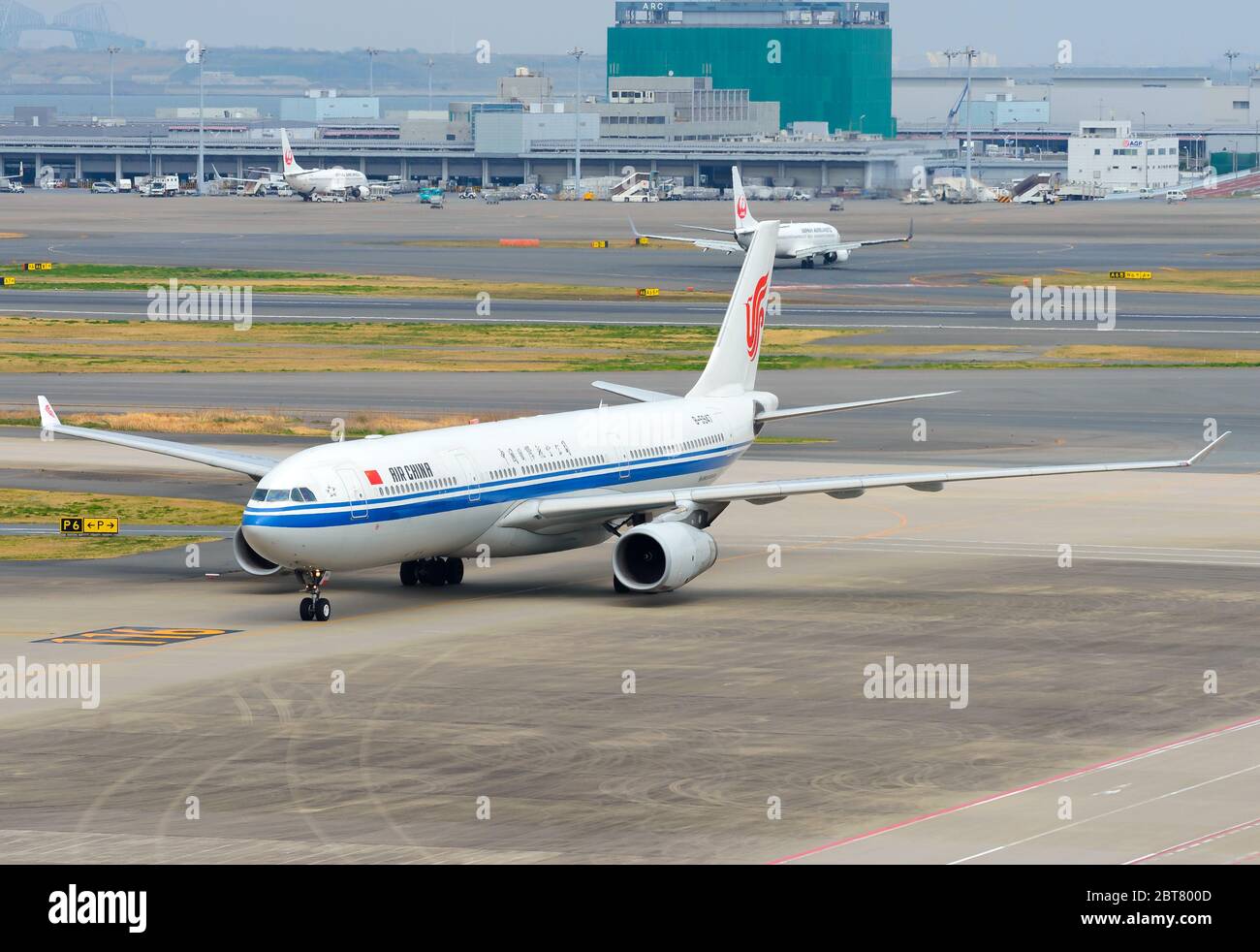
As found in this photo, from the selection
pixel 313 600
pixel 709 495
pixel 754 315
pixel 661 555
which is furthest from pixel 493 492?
pixel 754 315

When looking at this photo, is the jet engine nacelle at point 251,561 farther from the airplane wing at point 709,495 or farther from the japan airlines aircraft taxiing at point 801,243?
the japan airlines aircraft taxiing at point 801,243

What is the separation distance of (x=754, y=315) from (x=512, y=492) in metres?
13.9

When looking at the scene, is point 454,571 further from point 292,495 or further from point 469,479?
point 292,495

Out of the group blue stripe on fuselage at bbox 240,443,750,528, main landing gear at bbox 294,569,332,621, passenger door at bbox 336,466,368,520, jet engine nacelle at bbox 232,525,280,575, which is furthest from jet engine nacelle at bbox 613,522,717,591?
jet engine nacelle at bbox 232,525,280,575

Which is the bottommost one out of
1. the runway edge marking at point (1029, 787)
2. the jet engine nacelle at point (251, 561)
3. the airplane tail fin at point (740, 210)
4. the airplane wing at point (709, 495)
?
the runway edge marking at point (1029, 787)

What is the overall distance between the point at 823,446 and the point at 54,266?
102m

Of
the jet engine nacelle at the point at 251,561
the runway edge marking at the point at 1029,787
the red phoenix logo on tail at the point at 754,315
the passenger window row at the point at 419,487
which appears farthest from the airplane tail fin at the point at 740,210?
the runway edge marking at the point at 1029,787

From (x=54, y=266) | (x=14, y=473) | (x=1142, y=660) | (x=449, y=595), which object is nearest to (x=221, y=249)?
(x=54, y=266)

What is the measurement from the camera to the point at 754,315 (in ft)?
194

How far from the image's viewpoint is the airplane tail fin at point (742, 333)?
189 ft

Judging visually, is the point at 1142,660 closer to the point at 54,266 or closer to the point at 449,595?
the point at 449,595

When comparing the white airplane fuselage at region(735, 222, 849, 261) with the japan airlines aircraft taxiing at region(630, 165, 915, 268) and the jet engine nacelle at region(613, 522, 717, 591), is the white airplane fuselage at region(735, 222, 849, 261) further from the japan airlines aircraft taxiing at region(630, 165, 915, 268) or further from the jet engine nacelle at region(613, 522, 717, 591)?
the jet engine nacelle at region(613, 522, 717, 591)

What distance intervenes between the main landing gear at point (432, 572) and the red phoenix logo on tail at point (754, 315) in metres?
13.1

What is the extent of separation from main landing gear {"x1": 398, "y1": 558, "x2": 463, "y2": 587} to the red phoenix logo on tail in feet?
42.9
